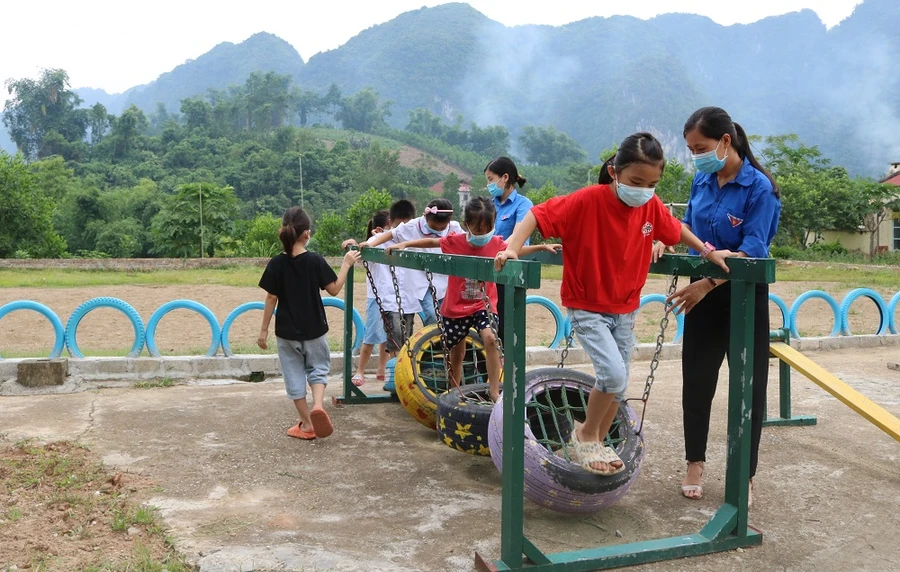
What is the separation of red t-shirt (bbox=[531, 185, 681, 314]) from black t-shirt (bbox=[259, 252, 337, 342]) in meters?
2.18

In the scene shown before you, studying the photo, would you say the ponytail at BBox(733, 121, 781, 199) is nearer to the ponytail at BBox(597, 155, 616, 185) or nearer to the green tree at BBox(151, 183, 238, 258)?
the ponytail at BBox(597, 155, 616, 185)

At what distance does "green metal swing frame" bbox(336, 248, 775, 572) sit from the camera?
324cm

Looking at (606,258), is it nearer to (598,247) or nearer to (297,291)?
(598,247)

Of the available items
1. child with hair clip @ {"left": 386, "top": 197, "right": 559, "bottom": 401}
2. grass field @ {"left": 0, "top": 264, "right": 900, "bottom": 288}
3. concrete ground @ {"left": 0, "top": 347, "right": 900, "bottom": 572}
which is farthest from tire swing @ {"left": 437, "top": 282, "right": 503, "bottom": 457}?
grass field @ {"left": 0, "top": 264, "right": 900, "bottom": 288}

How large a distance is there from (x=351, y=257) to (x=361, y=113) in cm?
11418

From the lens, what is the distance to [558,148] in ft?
365

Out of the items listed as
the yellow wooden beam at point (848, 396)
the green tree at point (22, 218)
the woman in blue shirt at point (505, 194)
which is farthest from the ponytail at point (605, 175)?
the green tree at point (22, 218)

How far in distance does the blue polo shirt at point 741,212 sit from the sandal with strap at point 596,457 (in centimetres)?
114

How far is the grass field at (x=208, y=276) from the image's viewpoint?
832 inches

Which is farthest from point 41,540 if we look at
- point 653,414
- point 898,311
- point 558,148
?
point 558,148

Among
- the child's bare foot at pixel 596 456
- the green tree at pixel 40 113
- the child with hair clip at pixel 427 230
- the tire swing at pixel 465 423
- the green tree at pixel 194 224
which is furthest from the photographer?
the green tree at pixel 40 113

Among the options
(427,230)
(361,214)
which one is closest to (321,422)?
(427,230)

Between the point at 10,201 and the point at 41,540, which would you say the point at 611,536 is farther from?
the point at 10,201

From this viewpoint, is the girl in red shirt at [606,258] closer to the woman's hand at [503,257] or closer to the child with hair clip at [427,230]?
the woman's hand at [503,257]
